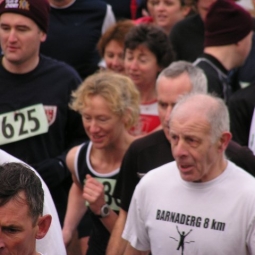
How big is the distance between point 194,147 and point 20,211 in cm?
164

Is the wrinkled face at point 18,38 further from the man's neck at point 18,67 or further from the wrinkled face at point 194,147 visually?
the wrinkled face at point 194,147

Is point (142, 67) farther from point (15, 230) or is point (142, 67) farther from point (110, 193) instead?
point (15, 230)

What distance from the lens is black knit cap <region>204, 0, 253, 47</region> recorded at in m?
8.12

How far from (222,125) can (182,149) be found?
11.0 inches

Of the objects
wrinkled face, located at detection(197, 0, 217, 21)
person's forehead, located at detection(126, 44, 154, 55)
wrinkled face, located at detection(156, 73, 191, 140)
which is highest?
wrinkled face, located at detection(156, 73, 191, 140)

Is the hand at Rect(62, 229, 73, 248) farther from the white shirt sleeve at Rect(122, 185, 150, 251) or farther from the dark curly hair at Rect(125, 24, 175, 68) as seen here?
the dark curly hair at Rect(125, 24, 175, 68)

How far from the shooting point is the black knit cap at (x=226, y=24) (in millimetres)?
8125

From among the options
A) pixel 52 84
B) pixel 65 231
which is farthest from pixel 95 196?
pixel 52 84

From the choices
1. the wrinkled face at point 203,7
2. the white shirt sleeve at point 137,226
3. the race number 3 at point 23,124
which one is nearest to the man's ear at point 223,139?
the white shirt sleeve at point 137,226

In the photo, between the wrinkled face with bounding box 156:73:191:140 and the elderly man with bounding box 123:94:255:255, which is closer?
the elderly man with bounding box 123:94:255:255

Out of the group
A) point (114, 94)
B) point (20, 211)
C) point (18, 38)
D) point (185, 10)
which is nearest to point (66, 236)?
point (114, 94)

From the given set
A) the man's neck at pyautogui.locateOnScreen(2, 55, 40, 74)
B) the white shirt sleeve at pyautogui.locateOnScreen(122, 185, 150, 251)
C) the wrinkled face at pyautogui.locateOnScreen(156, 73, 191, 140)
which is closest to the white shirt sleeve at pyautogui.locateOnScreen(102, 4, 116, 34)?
the man's neck at pyautogui.locateOnScreen(2, 55, 40, 74)

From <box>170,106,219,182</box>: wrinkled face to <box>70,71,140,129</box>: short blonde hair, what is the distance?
52.1 inches

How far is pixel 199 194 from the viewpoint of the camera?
5883mm
